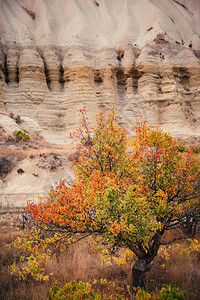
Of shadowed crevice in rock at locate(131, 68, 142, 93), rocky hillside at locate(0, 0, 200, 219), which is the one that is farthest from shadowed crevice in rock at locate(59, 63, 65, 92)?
shadowed crevice in rock at locate(131, 68, 142, 93)

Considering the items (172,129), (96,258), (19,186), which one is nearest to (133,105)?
(172,129)

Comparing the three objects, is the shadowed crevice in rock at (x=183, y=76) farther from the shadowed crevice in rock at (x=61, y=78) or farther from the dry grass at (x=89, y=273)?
the dry grass at (x=89, y=273)

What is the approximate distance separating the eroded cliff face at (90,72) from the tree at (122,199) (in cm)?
2548

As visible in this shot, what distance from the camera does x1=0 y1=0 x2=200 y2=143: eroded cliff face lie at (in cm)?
3450

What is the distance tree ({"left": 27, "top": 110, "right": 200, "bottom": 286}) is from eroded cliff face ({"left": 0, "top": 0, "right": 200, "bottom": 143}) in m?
25.5

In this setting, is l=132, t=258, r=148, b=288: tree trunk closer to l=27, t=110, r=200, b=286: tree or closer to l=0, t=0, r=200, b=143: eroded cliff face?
l=27, t=110, r=200, b=286: tree

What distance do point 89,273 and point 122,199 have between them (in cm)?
291

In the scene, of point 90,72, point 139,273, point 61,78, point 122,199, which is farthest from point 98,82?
point 139,273

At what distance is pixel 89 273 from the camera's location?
20.5 ft

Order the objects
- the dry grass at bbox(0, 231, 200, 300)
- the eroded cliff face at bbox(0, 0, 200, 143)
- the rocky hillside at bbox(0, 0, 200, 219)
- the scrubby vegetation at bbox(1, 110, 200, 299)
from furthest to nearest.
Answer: the eroded cliff face at bbox(0, 0, 200, 143) < the rocky hillside at bbox(0, 0, 200, 219) < the dry grass at bbox(0, 231, 200, 300) < the scrubby vegetation at bbox(1, 110, 200, 299)

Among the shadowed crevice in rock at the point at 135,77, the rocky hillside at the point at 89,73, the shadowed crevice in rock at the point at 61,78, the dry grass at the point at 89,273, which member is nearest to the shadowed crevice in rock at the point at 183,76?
the rocky hillside at the point at 89,73

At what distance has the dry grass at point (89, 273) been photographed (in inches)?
202

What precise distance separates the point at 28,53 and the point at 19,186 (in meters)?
29.6

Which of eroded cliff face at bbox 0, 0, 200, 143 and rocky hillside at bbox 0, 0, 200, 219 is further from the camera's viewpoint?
eroded cliff face at bbox 0, 0, 200, 143
